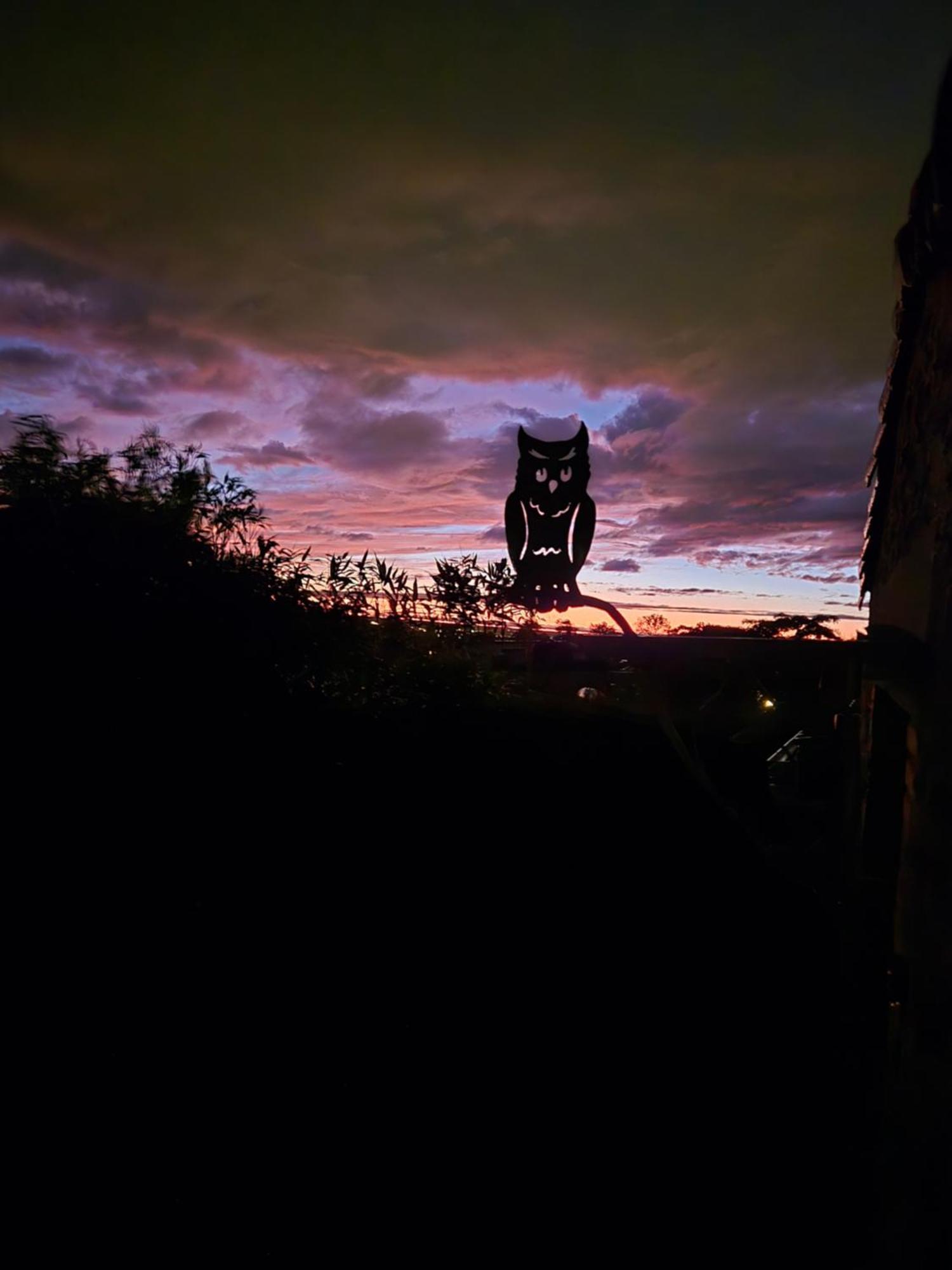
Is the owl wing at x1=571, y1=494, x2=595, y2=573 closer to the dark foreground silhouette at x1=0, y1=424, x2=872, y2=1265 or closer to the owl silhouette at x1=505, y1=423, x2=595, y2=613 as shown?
the owl silhouette at x1=505, y1=423, x2=595, y2=613

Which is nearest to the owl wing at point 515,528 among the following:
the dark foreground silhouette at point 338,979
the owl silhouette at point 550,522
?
the owl silhouette at point 550,522

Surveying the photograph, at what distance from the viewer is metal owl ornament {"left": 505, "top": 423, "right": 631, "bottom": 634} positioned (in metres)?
8.34

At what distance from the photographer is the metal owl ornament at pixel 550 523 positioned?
8336 mm

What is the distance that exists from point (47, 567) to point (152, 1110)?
4.34m

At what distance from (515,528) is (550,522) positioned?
437 mm

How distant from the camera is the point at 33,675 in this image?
605 cm

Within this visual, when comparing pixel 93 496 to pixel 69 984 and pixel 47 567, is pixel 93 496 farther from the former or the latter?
pixel 69 984

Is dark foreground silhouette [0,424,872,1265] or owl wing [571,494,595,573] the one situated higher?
owl wing [571,494,595,573]

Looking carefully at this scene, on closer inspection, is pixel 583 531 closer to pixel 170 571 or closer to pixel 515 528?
pixel 515 528

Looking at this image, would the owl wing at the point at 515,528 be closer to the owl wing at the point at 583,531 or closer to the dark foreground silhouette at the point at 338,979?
the owl wing at the point at 583,531

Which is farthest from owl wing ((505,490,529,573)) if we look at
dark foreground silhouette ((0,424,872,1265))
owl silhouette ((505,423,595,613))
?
dark foreground silhouette ((0,424,872,1265))

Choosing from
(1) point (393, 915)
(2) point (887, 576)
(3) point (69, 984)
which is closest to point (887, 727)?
(2) point (887, 576)

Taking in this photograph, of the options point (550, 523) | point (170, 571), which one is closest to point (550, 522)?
point (550, 523)

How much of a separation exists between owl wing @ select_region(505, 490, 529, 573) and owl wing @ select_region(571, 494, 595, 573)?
58 cm
